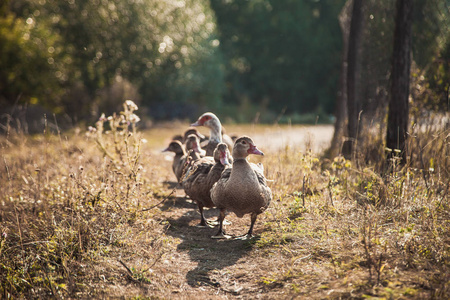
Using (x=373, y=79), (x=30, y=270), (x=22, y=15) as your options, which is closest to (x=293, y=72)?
(x=22, y=15)

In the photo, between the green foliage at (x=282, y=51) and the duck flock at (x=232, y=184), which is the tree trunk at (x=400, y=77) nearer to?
the duck flock at (x=232, y=184)

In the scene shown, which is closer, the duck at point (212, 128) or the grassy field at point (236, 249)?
the grassy field at point (236, 249)

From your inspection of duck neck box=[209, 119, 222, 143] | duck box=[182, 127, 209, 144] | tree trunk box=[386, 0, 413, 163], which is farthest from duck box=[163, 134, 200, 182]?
tree trunk box=[386, 0, 413, 163]

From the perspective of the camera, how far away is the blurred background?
10.3 metres

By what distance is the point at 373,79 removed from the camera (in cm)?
1044

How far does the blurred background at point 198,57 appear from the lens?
1034cm

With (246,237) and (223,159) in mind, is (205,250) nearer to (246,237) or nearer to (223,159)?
(246,237)

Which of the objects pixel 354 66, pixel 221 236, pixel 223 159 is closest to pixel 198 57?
pixel 354 66

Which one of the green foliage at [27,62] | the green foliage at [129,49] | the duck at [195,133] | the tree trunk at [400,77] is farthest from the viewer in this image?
the green foliage at [129,49]

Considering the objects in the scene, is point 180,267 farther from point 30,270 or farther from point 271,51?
point 271,51

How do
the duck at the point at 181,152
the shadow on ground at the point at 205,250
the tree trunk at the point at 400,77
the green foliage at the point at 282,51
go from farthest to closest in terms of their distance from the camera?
the green foliage at the point at 282,51
the duck at the point at 181,152
the tree trunk at the point at 400,77
the shadow on ground at the point at 205,250

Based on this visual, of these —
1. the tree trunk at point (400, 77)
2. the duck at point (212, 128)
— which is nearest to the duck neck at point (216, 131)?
the duck at point (212, 128)

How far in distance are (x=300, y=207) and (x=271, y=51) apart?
2936cm

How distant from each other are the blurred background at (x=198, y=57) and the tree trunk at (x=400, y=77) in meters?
1.50
